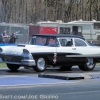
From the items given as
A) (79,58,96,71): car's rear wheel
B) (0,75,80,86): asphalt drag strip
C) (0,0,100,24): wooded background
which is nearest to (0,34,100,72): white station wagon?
(79,58,96,71): car's rear wheel

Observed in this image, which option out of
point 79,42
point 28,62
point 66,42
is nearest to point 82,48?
point 79,42

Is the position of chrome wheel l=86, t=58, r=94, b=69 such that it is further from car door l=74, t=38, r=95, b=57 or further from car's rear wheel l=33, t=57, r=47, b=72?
car's rear wheel l=33, t=57, r=47, b=72

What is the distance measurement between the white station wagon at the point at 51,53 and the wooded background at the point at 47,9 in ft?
128

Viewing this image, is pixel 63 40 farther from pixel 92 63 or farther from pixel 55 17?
pixel 55 17

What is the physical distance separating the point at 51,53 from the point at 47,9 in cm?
4375

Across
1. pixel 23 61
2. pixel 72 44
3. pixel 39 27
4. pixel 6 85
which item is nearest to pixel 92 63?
pixel 72 44

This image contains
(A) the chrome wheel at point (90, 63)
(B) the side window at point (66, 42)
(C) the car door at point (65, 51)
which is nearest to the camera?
(C) the car door at point (65, 51)

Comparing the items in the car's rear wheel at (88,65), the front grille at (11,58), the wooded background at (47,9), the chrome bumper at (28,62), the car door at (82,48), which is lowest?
the car's rear wheel at (88,65)

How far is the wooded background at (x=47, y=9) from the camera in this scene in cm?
5912

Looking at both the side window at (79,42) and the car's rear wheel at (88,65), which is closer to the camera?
the side window at (79,42)

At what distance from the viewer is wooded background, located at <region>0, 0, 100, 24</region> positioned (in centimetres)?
5912

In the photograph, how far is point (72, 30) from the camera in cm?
4125

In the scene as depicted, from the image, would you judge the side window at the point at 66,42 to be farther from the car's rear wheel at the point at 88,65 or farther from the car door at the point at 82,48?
the car's rear wheel at the point at 88,65

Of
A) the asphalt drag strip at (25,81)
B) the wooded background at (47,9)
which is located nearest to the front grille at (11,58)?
the asphalt drag strip at (25,81)
